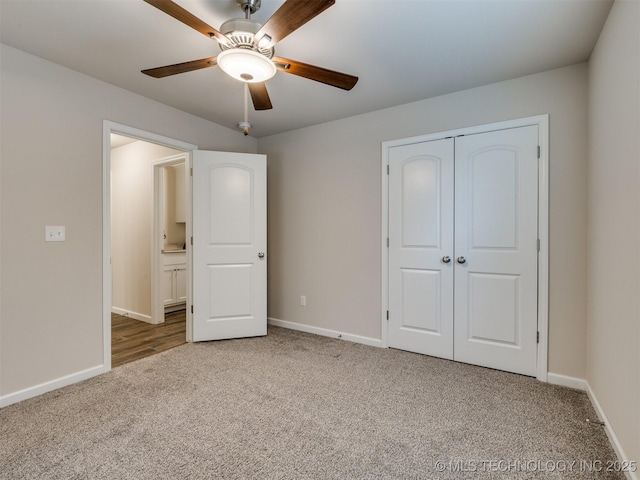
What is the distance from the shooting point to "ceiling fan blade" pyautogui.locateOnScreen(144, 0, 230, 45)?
52.9 inches

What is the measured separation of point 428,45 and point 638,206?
152 centimetres

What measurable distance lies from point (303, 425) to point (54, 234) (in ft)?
7.38

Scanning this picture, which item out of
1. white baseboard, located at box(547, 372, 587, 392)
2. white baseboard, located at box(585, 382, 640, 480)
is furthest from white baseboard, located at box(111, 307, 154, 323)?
white baseboard, located at box(585, 382, 640, 480)

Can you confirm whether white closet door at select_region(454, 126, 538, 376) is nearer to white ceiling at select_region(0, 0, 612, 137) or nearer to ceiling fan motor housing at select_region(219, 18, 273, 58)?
white ceiling at select_region(0, 0, 612, 137)

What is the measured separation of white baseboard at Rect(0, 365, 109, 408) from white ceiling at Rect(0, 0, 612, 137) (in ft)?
7.73

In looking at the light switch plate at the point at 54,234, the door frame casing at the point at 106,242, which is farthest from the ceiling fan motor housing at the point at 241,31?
the light switch plate at the point at 54,234

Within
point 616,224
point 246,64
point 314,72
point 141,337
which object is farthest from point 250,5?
point 141,337

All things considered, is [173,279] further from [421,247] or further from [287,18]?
[287,18]

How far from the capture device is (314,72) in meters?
1.88

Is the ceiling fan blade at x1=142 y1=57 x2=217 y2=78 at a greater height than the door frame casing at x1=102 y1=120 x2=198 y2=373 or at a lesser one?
greater

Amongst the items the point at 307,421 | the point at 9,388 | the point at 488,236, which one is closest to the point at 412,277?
the point at 488,236

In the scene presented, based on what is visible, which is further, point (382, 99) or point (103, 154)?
point (382, 99)

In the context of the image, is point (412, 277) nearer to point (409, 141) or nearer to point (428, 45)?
point (409, 141)

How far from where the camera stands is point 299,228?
3818 millimetres
